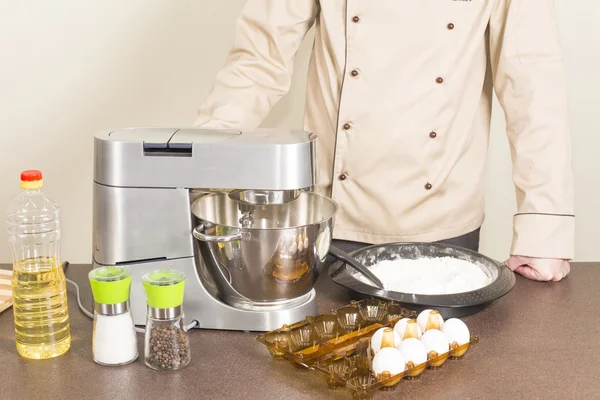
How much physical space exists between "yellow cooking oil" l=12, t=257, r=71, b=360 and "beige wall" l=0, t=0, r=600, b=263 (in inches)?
55.3

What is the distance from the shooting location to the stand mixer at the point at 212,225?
Result: 1254mm

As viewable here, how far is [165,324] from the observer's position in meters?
1.18

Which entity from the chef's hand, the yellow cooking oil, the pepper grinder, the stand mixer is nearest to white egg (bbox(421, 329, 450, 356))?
the stand mixer

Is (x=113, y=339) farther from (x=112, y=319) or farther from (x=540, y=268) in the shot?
(x=540, y=268)

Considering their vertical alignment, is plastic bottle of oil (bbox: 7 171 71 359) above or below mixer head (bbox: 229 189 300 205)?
below

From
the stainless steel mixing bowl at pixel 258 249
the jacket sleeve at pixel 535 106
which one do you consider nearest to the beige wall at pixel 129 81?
the jacket sleeve at pixel 535 106

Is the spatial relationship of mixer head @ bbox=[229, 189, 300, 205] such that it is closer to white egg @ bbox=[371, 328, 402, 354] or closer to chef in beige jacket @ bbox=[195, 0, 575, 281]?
white egg @ bbox=[371, 328, 402, 354]

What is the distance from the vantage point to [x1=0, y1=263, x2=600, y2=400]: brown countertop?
112cm

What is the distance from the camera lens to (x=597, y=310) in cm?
143

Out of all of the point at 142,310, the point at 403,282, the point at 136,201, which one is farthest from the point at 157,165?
the point at 403,282

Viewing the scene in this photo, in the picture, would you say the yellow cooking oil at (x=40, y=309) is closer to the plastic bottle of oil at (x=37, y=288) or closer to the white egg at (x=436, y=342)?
the plastic bottle of oil at (x=37, y=288)

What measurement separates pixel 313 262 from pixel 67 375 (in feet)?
1.41

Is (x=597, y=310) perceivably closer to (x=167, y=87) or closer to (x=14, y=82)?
(x=167, y=87)

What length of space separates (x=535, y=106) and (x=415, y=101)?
28 cm
